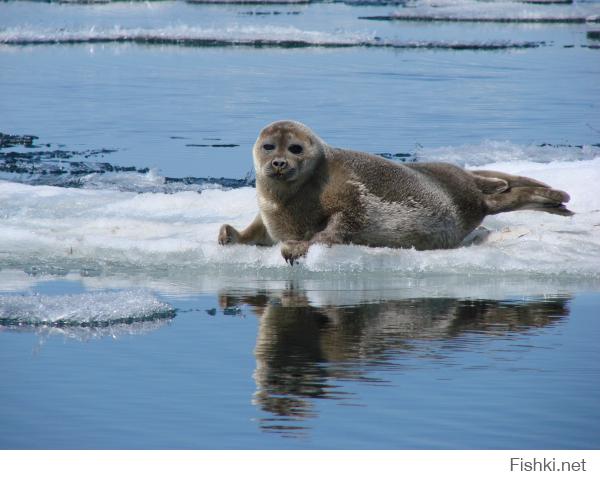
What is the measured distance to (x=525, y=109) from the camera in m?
17.6

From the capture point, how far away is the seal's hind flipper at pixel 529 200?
30.4ft

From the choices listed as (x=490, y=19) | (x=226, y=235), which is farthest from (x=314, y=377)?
(x=490, y=19)

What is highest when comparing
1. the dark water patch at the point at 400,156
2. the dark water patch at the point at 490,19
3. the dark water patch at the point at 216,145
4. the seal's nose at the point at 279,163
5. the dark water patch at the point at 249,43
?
the dark water patch at the point at 490,19

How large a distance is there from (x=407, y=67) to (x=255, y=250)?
15.0 meters

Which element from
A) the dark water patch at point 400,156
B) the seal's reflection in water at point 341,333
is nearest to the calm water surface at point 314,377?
the seal's reflection in water at point 341,333

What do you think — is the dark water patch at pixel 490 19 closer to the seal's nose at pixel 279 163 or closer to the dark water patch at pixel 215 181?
the dark water patch at pixel 215 181

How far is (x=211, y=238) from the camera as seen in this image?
30.0 feet

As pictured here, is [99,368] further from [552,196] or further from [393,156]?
[393,156]

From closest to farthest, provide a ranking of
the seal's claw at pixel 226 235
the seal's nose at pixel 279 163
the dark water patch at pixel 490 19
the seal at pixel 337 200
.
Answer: the seal's nose at pixel 279 163 < the seal at pixel 337 200 < the seal's claw at pixel 226 235 < the dark water patch at pixel 490 19

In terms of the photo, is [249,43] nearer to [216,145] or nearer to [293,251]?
[216,145]

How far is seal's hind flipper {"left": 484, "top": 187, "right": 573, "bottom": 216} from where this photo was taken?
9.27 m

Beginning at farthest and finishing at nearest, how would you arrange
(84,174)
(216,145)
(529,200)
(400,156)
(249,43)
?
1. (249,43)
2. (216,145)
3. (400,156)
4. (84,174)
5. (529,200)

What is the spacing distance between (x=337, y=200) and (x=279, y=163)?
1.46 ft

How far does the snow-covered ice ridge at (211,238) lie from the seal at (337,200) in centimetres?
19
